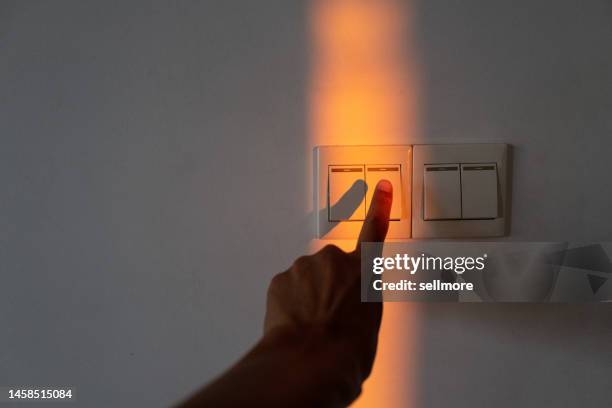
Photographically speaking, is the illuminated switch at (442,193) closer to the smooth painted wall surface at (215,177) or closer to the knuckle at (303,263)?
the smooth painted wall surface at (215,177)

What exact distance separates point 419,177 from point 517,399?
10.3 inches

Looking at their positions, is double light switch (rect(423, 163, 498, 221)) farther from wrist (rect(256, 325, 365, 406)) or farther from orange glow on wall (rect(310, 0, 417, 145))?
wrist (rect(256, 325, 365, 406))

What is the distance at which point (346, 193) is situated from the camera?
43 centimetres

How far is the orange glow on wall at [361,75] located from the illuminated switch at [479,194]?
7cm

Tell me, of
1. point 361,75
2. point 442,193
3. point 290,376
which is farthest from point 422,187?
point 290,376

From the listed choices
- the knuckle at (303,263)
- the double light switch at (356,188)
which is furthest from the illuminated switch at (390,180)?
the knuckle at (303,263)

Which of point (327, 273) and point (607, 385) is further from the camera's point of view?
point (607, 385)

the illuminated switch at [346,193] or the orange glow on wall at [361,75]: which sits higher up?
the orange glow on wall at [361,75]

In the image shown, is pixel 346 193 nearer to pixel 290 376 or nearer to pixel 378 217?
pixel 378 217

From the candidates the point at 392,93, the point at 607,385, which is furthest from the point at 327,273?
the point at 607,385

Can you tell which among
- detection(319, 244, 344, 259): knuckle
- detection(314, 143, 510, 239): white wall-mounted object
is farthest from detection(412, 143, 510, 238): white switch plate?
detection(319, 244, 344, 259): knuckle

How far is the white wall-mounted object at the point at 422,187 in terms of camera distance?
1.40 ft

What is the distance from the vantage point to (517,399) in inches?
18.2

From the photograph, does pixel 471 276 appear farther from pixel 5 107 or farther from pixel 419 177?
pixel 5 107
